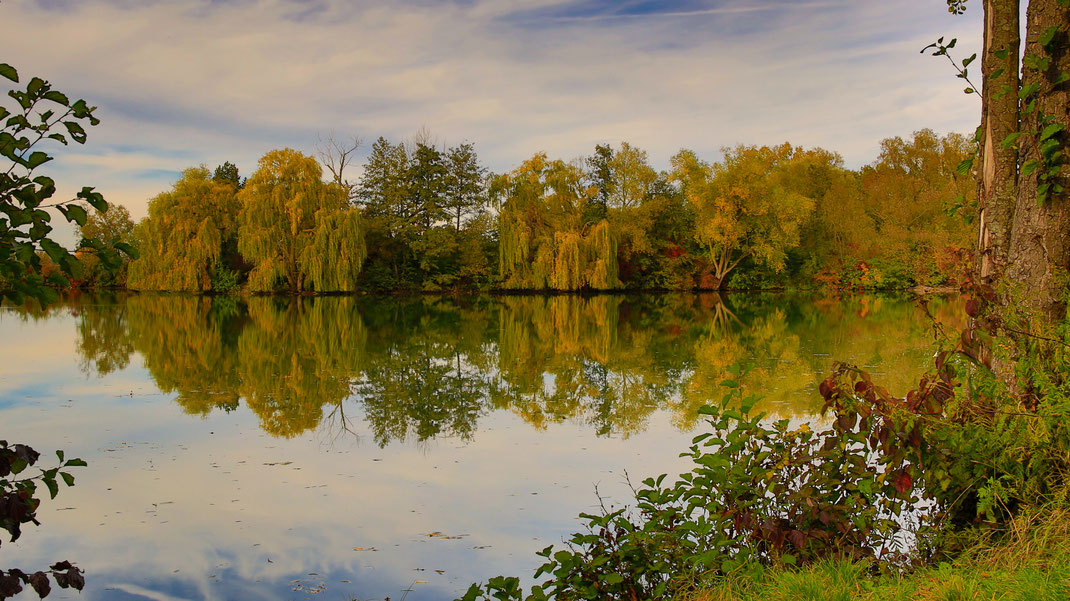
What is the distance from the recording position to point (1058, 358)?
9.90 feet

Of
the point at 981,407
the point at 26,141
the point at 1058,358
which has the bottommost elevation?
the point at 981,407

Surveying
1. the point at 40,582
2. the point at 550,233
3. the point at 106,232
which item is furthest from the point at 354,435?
the point at 106,232

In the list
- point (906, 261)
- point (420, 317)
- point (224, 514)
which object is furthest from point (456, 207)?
point (224, 514)

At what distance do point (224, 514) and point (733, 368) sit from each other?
→ 3557 mm

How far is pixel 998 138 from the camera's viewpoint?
11.8 ft

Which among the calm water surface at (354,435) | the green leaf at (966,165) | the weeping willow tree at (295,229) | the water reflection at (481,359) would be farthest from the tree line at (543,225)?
the green leaf at (966,165)

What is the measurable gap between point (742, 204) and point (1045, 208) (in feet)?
103

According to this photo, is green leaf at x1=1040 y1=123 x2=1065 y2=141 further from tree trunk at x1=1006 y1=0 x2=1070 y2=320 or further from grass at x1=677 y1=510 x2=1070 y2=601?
grass at x1=677 y1=510 x2=1070 y2=601

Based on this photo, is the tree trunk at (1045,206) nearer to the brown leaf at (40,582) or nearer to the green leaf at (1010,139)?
the green leaf at (1010,139)

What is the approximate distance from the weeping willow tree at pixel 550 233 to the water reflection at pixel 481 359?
337 inches

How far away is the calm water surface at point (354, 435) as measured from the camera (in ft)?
13.8

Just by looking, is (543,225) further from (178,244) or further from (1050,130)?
(1050,130)

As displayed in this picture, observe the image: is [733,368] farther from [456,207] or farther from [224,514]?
[456,207]

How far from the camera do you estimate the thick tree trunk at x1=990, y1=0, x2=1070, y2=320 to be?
11.0 ft
